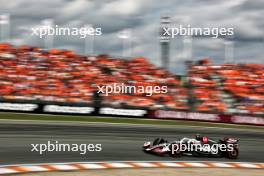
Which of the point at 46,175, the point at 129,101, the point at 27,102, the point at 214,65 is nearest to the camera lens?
the point at 46,175

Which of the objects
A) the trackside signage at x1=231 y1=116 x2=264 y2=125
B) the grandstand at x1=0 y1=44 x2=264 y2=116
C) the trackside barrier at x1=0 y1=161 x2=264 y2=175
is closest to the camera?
the trackside barrier at x1=0 y1=161 x2=264 y2=175

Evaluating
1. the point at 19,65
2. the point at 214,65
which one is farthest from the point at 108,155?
the point at 214,65

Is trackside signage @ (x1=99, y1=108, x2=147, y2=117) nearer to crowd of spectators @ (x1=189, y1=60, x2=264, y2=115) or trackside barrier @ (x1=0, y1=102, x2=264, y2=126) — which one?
trackside barrier @ (x1=0, y1=102, x2=264, y2=126)

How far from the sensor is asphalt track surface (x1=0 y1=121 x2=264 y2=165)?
12547 mm

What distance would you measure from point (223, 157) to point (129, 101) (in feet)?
41.2

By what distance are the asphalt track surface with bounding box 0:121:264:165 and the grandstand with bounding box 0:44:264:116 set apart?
5.01m

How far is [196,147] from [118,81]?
1568cm

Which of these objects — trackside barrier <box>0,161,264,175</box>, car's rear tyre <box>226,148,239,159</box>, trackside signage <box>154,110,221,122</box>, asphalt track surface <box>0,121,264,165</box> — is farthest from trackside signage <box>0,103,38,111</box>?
car's rear tyre <box>226,148,239,159</box>

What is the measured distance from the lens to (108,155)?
13320 millimetres

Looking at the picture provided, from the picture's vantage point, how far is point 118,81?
28547 mm

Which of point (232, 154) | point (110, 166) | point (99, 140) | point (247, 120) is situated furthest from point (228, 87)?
point (110, 166)

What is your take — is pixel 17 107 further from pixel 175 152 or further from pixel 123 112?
pixel 175 152

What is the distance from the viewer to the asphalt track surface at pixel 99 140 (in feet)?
41.2

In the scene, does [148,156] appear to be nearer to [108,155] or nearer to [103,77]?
[108,155]
